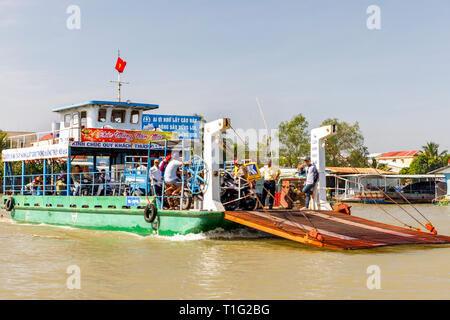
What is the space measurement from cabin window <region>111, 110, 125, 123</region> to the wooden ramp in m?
7.81

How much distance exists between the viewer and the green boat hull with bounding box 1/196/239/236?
1157 cm

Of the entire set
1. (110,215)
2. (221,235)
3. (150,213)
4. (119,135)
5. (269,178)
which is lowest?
(221,235)

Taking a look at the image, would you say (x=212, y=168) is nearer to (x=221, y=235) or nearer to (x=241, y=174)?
(x=241, y=174)

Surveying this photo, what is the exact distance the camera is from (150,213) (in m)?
12.5

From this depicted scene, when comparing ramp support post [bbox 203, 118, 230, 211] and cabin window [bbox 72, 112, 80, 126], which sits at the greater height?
cabin window [bbox 72, 112, 80, 126]

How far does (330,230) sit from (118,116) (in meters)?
9.67

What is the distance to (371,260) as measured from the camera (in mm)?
9141

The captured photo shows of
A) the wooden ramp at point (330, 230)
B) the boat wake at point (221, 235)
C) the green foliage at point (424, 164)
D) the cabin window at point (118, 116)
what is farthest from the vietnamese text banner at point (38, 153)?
the green foliage at point (424, 164)

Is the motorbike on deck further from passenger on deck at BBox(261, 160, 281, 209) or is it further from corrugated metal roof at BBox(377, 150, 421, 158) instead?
corrugated metal roof at BBox(377, 150, 421, 158)

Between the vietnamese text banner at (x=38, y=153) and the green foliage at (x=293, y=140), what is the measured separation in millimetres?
41596

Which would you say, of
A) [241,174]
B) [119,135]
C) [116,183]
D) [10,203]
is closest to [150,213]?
[116,183]

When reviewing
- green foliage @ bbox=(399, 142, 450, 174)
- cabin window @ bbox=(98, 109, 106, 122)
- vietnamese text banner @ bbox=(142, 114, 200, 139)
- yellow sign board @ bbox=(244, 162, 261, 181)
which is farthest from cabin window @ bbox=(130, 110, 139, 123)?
green foliage @ bbox=(399, 142, 450, 174)
